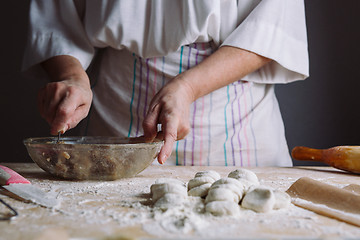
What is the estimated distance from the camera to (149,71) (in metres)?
1.17

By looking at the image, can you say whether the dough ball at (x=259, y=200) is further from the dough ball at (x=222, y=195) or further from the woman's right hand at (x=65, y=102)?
the woman's right hand at (x=65, y=102)

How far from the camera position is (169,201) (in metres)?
0.57

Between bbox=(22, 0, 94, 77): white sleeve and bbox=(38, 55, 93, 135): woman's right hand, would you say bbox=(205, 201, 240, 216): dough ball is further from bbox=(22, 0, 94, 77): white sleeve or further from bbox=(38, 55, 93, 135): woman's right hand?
bbox=(22, 0, 94, 77): white sleeve

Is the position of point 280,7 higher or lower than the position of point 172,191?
higher

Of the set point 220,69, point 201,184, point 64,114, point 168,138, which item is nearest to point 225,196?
point 201,184

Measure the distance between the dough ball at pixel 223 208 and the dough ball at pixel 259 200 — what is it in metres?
0.04

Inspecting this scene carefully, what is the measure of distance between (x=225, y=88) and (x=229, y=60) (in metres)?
0.12

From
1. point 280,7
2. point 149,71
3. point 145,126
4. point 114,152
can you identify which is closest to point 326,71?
point 280,7

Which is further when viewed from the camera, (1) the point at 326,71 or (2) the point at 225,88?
(1) the point at 326,71

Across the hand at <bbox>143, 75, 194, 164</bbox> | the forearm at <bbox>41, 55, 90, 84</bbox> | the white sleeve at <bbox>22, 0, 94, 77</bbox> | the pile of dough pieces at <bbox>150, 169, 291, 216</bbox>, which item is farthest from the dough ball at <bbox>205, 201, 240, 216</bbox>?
the white sleeve at <bbox>22, 0, 94, 77</bbox>

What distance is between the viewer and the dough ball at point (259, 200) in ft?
1.84

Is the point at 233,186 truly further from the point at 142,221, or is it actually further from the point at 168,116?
the point at 168,116

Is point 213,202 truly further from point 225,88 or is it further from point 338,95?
point 338,95

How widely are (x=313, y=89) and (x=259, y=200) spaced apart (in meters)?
1.46
